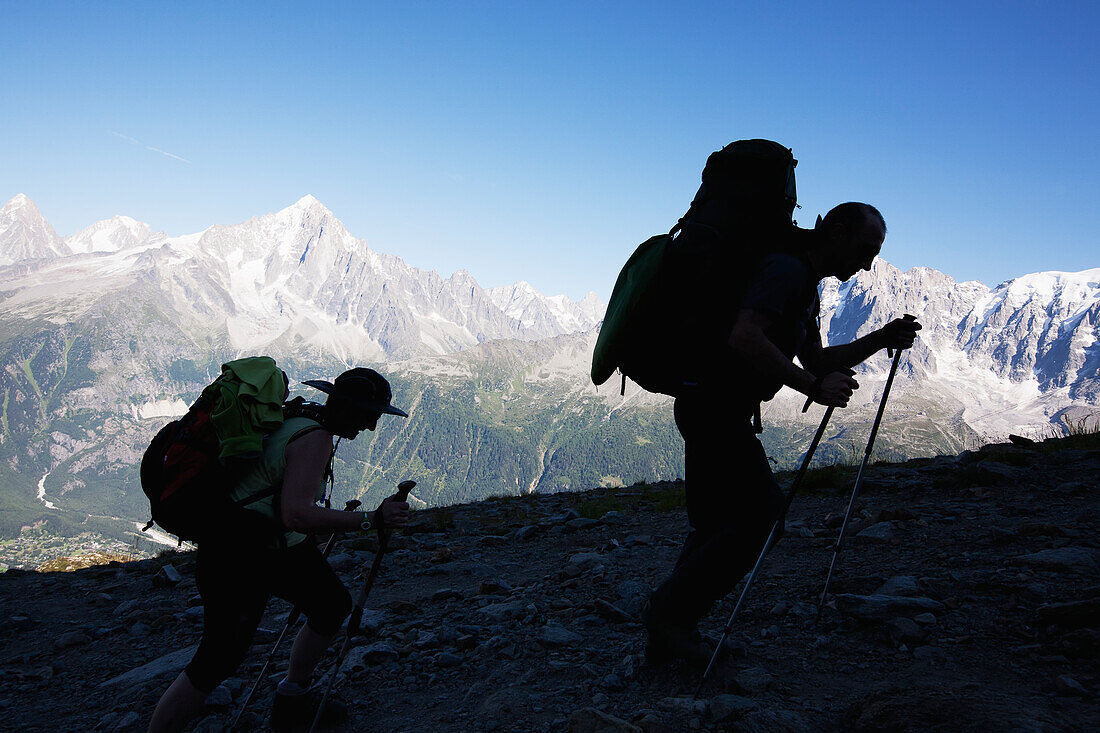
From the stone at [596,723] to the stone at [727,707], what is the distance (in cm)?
60

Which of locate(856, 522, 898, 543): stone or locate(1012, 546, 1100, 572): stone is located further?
locate(856, 522, 898, 543): stone

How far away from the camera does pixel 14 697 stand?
23.5 feet

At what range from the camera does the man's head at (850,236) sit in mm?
4910

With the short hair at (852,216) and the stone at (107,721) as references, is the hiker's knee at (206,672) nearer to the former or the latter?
the stone at (107,721)

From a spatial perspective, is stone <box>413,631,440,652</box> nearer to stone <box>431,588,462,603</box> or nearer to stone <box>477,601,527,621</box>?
stone <box>477,601,527,621</box>

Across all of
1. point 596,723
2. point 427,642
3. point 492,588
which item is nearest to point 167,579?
point 492,588

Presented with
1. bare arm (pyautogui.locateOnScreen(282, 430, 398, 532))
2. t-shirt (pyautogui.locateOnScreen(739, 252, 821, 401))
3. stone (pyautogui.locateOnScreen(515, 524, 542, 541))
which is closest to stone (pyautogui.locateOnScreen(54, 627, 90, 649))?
bare arm (pyautogui.locateOnScreen(282, 430, 398, 532))

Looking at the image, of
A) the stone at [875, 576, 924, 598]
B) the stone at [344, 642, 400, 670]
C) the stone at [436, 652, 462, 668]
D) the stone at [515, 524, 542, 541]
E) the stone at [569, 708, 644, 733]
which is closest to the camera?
the stone at [569, 708, 644, 733]

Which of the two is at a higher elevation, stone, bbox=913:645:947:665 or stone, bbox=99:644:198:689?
stone, bbox=913:645:947:665

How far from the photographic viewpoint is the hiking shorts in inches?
197

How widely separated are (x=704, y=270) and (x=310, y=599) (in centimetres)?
435

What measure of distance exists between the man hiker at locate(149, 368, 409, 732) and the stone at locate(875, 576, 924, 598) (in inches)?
204

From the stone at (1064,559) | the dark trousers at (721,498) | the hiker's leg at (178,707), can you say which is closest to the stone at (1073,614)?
the stone at (1064,559)

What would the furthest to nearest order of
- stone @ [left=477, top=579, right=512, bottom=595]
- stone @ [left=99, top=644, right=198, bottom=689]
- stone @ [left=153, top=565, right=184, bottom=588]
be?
stone @ [left=153, top=565, right=184, bottom=588] < stone @ [left=477, top=579, right=512, bottom=595] < stone @ [left=99, top=644, right=198, bottom=689]
